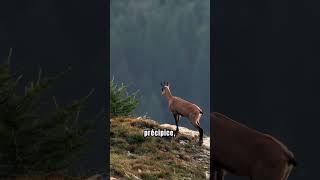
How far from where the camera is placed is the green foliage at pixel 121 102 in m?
11.2

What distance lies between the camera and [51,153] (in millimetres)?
4242

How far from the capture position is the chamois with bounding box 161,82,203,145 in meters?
10.4

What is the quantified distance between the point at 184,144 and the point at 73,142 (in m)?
6.81

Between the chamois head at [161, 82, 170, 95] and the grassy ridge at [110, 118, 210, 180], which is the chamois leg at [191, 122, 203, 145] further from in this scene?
the chamois head at [161, 82, 170, 95]

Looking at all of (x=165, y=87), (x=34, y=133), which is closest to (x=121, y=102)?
(x=165, y=87)

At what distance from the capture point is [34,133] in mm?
4262

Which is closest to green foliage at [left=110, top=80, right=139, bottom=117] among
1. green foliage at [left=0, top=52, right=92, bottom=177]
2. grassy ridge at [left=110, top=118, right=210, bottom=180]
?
grassy ridge at [left=110, top=118, right=210, bottom=180]

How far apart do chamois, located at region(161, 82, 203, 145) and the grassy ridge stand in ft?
1.28

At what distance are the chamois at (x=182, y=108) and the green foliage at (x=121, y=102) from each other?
2.49ft

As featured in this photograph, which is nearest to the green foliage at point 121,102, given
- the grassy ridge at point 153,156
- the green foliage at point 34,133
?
the grassy ridge at point 153,156
